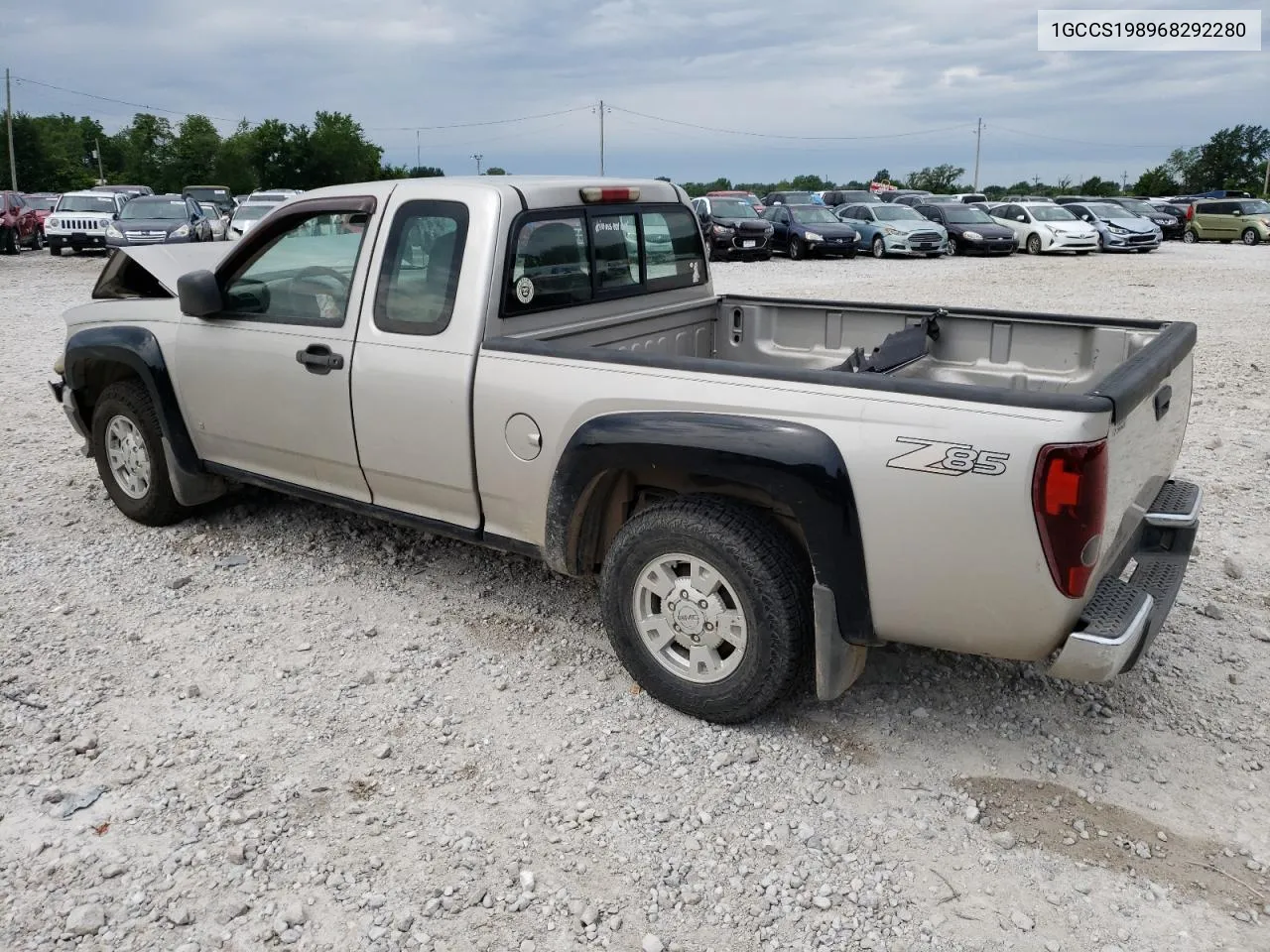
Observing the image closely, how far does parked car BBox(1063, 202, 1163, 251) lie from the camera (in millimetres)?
27172

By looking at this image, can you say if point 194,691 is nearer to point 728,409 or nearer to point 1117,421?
point 728,409

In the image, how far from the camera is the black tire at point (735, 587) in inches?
131

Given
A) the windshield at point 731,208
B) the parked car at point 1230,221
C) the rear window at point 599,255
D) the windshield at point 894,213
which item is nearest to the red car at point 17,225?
the windshield at point 731,208

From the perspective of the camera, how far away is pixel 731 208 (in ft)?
83.2

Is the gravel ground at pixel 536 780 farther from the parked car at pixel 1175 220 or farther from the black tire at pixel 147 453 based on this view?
the parked car at pixel 1175 220

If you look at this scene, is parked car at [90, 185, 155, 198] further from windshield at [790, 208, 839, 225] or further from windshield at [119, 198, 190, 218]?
windshield at [790, 208, 839, 225]

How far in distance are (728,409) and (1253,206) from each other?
3419 centimetres

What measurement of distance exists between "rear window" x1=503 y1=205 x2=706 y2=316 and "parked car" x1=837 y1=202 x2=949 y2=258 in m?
21.6

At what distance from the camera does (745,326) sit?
533 centimetres

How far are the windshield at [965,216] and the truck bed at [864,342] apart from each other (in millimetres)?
23536

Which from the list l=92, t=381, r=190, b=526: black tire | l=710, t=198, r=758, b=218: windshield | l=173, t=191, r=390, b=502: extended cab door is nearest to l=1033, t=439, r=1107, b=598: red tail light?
l=173, t=191, r=390, b=502: extended cab door

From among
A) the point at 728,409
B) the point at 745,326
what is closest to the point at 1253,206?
the point at 745,326

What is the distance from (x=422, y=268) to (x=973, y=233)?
2465 centimetres

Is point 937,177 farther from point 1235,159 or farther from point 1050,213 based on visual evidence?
point 1050,213
